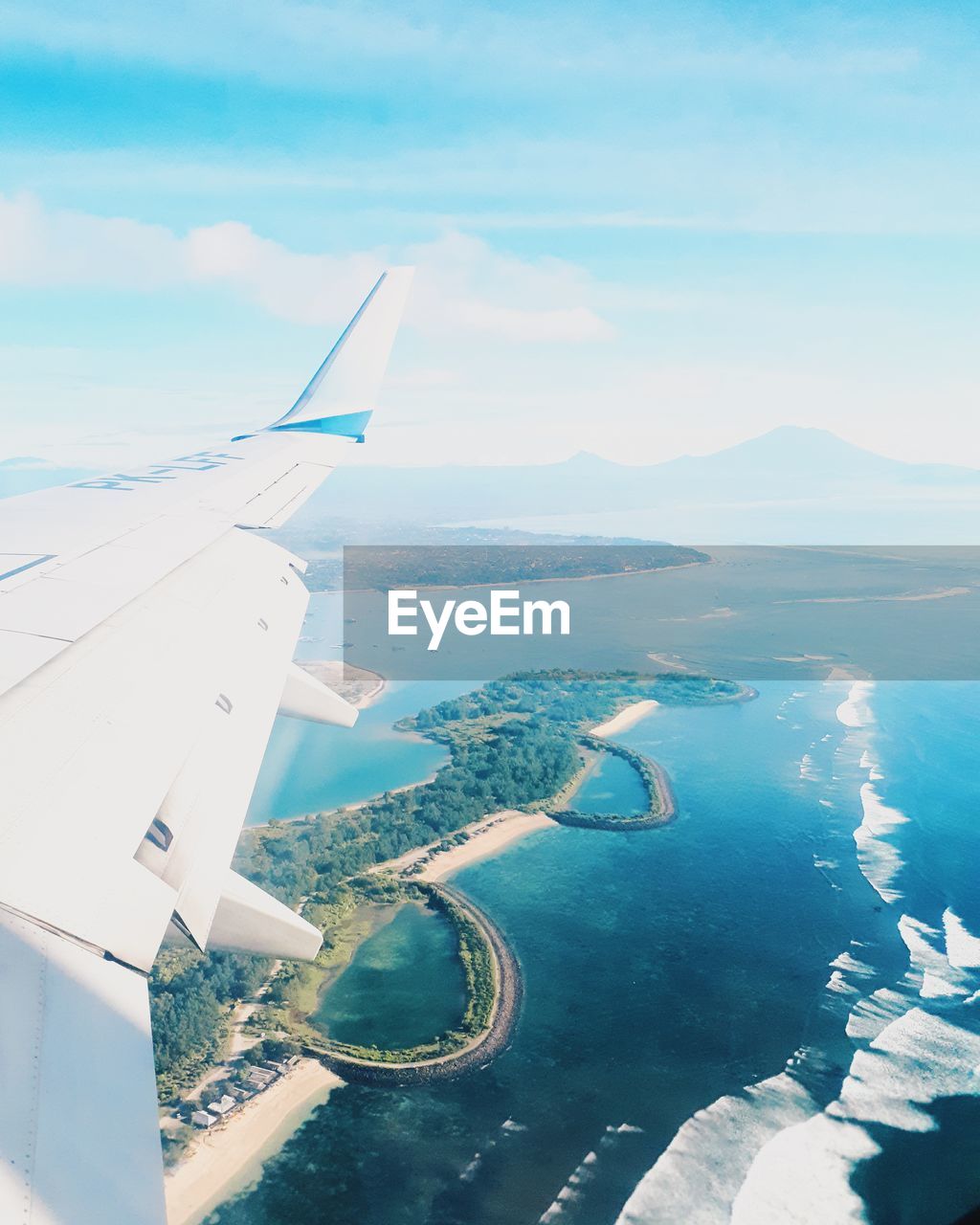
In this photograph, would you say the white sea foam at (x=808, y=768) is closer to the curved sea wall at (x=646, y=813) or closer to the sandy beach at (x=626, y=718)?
the curved sea wall at (x=646, y=813)

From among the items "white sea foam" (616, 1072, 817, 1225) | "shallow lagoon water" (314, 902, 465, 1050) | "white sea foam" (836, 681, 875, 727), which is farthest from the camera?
"white sea foam" (836, 681, 875, 727)

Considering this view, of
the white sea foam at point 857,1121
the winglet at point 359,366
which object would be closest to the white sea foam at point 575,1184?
the white sea foam at point 857,1121

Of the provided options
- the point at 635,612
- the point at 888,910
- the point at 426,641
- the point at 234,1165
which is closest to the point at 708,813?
the point at 888,910

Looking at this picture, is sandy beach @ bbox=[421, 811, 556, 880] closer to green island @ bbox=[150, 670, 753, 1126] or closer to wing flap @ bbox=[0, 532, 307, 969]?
green island @ bbox=[150, 670, 753, 1126]

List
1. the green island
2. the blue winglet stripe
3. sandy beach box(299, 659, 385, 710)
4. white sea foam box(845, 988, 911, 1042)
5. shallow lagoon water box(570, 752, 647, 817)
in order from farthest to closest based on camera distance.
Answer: sandy beach box(299, 659, 385, 710) < shallow lagoon water box(570, 752, 647, 817) < white sea foam box(845, 988, 911, 1042) < the green island < the blue winglet stripe

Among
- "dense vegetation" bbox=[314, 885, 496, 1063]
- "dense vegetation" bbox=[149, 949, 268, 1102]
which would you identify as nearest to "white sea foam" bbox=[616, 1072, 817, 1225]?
"dense vegetation" bbox=[314, 885, 496, 1063]

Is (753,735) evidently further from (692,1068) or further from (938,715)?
(692,1068)

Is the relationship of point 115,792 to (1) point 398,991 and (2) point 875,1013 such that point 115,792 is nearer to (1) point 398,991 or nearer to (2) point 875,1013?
(1) point 398,991

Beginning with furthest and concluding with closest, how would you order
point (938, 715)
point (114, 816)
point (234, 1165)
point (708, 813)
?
point (938, 715)
point (708, 813)
point (234, 1165)
point (114, 816)
